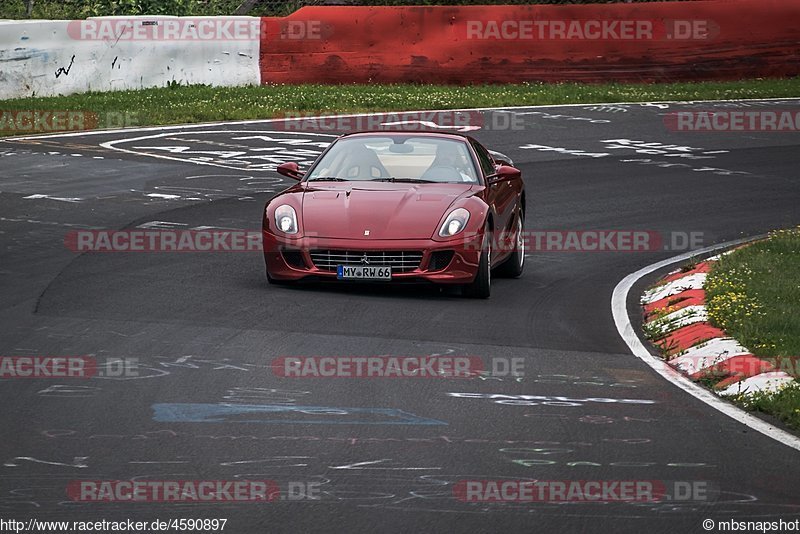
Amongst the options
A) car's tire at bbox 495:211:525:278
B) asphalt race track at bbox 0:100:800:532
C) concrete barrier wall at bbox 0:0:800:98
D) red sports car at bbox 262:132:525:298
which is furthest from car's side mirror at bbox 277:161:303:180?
concrete barrier wall at bbox 0:0:800:98

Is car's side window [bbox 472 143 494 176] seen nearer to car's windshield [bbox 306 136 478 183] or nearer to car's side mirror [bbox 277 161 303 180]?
car's windshield [bbox 306 136 478 183]

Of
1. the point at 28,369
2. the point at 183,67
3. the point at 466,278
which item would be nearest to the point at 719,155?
the point at 183,67

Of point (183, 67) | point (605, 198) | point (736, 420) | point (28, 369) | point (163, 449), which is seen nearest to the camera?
point (163, 449)

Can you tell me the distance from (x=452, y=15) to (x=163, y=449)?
21015 millimetres

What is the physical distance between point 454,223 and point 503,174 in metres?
1.37

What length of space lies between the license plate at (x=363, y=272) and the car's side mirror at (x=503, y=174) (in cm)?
167

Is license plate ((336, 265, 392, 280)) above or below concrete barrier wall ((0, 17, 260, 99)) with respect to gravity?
below

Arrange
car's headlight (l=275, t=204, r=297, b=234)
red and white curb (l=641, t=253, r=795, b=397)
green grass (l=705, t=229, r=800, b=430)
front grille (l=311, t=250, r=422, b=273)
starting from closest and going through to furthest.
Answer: green grass (l=705, t=229, r=800, b=430)
red and white curb (l=641, t=253, r=795, b=397)
front grille (l=311, t=250, r=422, b=273)
car's headlight (l=275, t=204, r=297, b=234)

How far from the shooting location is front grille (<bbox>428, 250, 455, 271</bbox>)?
11.0 m

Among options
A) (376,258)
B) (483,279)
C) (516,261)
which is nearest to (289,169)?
(376,258)

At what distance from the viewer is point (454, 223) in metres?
11.1

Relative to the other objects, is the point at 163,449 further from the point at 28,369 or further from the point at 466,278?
the point at 466,278

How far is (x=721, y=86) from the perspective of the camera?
27328 mm

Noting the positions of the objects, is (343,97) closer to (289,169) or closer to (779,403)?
(289,169)
